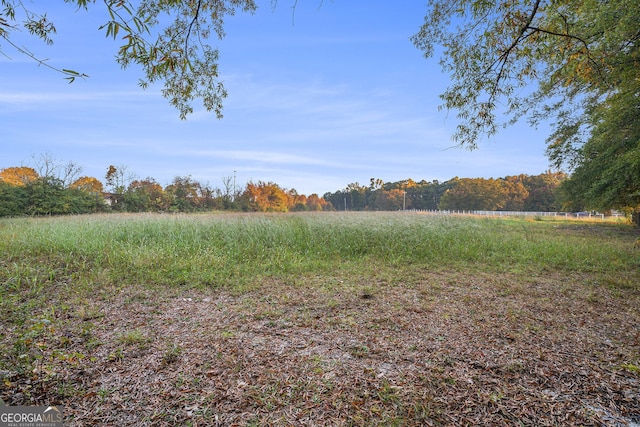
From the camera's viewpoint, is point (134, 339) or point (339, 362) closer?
point (339, 362)

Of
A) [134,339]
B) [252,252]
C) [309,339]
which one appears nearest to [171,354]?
[134,339]

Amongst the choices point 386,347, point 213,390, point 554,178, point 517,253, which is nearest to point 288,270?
point 386,347

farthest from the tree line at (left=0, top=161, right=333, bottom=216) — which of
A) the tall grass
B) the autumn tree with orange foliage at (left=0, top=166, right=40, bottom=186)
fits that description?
the tall grass

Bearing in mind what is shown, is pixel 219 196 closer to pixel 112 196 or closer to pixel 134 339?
pixel 112 196

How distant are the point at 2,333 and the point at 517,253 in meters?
9.03

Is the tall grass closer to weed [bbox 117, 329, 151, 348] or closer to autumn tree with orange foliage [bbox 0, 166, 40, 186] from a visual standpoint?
weed [bbox 117, 329, 151, 348]

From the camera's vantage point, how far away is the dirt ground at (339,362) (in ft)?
5.82

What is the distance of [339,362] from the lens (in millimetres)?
2293

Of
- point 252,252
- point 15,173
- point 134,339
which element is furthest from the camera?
point 15,173

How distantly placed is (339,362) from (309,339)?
1.60ft

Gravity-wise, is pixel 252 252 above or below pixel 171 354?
above

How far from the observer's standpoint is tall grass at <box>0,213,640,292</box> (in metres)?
4.93

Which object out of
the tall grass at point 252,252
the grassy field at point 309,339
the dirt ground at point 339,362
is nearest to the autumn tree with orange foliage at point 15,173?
the tall grass at point 252,252

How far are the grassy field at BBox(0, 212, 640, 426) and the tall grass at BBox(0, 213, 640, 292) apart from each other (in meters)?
0.06
